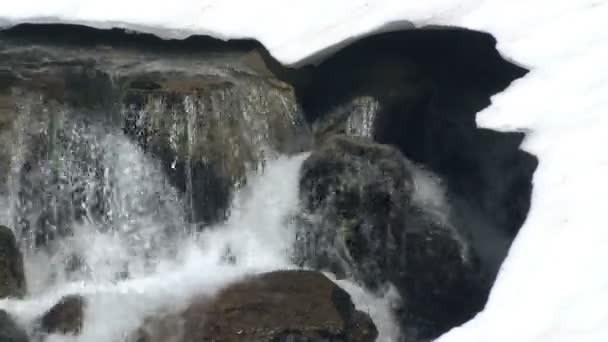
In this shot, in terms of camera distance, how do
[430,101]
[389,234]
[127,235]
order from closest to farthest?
[389,234]
[127,235]
[430,101]

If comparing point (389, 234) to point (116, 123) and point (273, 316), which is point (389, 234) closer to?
point (273, 316)

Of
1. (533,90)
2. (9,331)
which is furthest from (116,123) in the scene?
(533,90)

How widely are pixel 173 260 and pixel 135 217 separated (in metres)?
0.39

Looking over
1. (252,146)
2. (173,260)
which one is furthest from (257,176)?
(173,260)

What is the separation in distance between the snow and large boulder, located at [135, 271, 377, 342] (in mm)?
1355

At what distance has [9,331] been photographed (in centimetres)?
620

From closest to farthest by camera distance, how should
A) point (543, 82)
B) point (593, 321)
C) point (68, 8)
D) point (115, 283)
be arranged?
point (593, 321), point (543, 82), point (115, 283), point (68, 8)

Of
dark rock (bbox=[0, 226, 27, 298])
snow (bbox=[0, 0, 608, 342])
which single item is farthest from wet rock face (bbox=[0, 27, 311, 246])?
snow (bbox=[0, 0, 608, 342])

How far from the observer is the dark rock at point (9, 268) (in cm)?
636

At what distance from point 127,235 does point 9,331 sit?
0.99 meters

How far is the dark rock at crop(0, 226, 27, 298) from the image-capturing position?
6.36 m

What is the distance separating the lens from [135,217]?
672 centimetres

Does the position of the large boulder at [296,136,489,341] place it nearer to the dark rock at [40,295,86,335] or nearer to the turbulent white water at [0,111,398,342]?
the turbulent white water at [0,111,398,342]

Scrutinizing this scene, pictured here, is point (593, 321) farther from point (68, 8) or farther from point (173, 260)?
point (68, 8)
